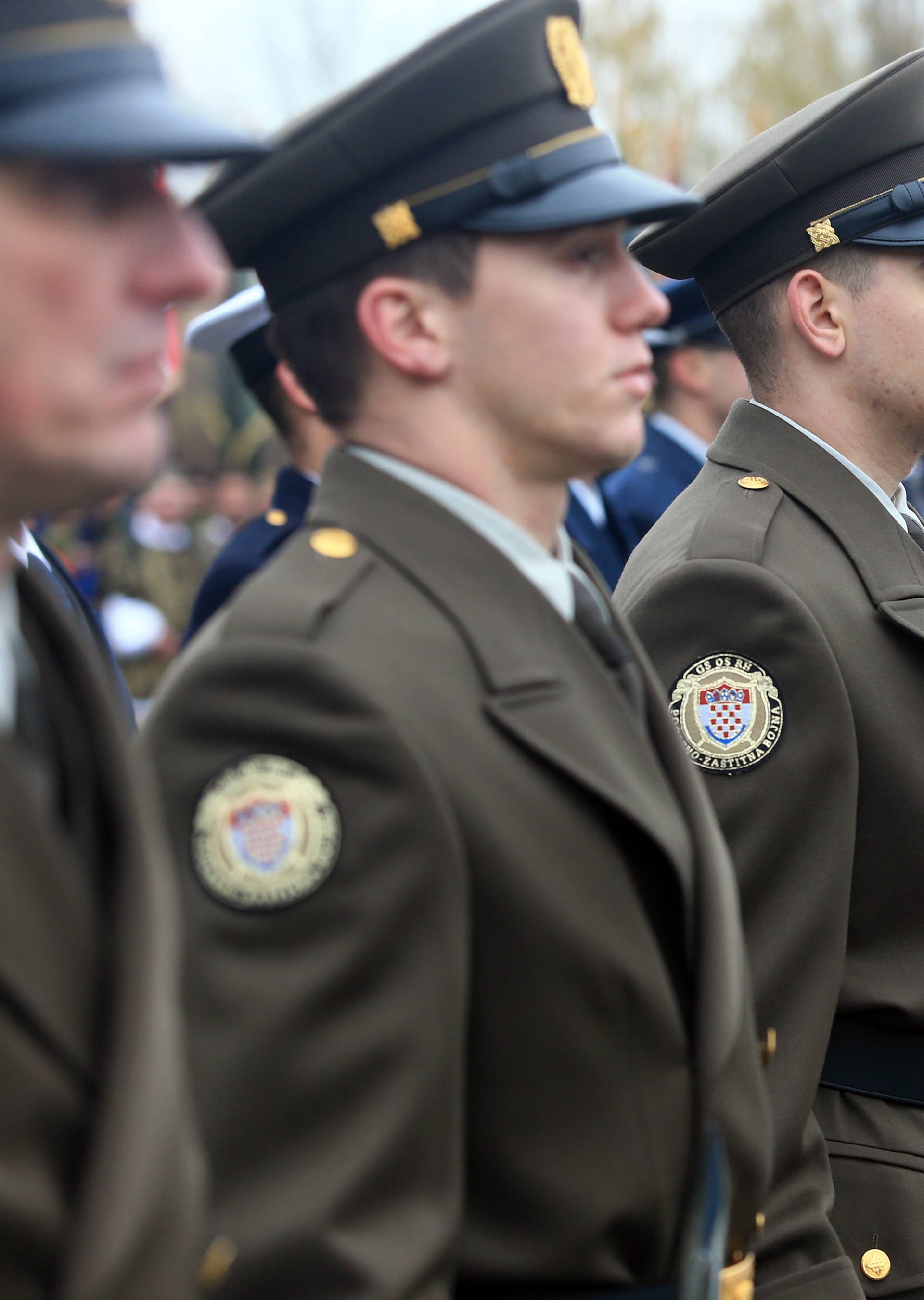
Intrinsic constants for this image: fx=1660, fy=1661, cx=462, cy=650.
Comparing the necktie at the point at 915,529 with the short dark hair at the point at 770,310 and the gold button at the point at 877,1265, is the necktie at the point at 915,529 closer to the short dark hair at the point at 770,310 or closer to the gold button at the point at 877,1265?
the short dark hair at the point at 770,310

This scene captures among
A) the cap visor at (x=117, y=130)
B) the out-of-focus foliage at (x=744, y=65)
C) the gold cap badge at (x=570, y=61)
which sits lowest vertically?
the out-of-focus foliage at (x=744, y=65)

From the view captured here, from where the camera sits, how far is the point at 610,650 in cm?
203

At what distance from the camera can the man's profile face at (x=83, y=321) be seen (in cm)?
125

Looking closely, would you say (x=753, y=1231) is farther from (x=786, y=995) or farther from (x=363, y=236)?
(x=363, y=236)

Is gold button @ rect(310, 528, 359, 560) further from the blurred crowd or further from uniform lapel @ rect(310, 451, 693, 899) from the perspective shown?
the blurred crowd

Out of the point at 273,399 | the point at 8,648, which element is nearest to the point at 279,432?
the point at 273,399

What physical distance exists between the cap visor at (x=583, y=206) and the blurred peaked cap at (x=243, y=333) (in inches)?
81.4

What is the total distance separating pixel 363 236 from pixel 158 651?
720 cm

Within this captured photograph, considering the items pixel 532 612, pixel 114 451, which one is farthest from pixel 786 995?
pixel 114 451

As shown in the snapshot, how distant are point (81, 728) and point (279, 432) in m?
2.86

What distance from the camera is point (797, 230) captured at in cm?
289

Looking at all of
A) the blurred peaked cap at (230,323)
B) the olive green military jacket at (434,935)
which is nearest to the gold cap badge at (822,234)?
the olive green military jacket at (434,935)

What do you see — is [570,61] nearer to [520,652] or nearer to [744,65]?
[520,652]

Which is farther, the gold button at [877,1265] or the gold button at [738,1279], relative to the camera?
the gold button at [877,1265]
